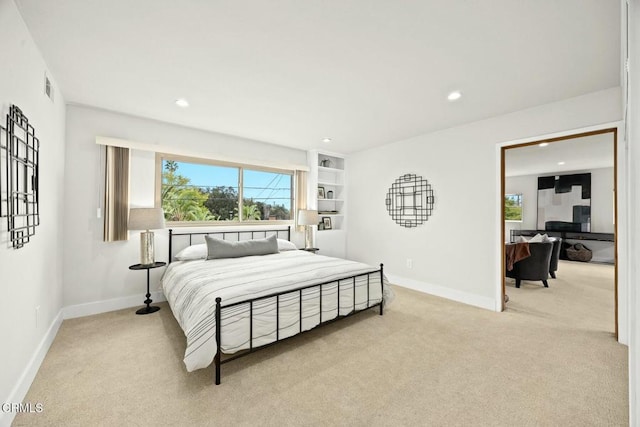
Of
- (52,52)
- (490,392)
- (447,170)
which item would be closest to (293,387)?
(490,392)

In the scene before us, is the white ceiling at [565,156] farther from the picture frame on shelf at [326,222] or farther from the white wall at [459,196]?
the picture frame on shelf at [326,222]

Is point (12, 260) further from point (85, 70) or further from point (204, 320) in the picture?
point (85, 70)

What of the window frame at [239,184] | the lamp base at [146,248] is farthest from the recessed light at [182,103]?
the lamp base at [146,248]

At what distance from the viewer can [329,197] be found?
19.0 feet

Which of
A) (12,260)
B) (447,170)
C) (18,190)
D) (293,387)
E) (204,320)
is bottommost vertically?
(293,387)

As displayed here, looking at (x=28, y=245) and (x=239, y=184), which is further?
(x=239, y=184)

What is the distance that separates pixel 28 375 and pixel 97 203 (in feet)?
6.50

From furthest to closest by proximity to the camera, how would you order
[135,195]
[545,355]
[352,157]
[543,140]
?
[352,157] → [135,195] → [543,140] → [545,355]

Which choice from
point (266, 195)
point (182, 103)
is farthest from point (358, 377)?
point (266, 195)

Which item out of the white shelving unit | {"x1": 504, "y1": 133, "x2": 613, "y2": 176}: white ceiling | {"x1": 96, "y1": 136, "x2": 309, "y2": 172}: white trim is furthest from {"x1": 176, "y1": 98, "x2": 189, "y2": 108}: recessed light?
{"x1": 504, "y1": 133, "x2": 613, "y2": 176}: white ceiling

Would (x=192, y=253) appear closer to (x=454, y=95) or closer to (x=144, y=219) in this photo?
(x=144, y=219)

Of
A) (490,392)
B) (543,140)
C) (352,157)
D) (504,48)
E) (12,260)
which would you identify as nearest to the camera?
(12,260)

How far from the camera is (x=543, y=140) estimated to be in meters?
3.28

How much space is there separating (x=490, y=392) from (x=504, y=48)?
2505 millimetres
